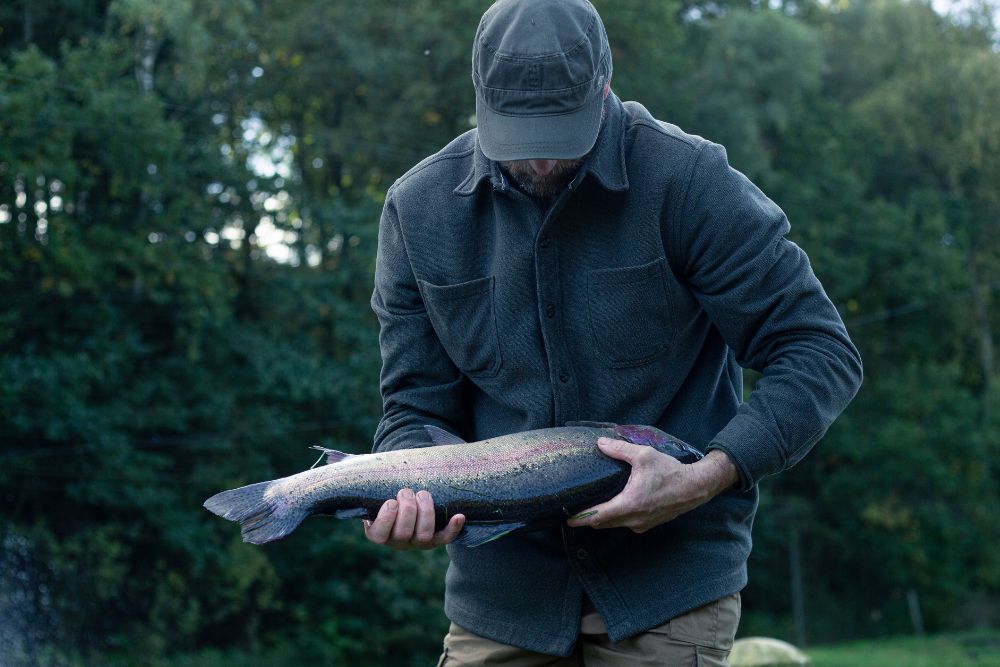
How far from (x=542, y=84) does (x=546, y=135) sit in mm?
137

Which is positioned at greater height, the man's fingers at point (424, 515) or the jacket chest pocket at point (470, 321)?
the jacket chest pocket at point (470, 321)

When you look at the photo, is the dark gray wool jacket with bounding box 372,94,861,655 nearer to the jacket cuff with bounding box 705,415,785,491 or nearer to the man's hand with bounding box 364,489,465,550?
the jacket cuff with bounding box 705,415,785,491

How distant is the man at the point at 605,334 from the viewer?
3.41 m

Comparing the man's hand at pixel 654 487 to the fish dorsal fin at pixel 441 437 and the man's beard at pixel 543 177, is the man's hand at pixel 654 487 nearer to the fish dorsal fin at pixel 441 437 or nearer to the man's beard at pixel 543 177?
the fish dorsal fin at pixel 441 437

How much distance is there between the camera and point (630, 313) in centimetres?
356

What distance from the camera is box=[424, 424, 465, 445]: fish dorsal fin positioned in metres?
3.63

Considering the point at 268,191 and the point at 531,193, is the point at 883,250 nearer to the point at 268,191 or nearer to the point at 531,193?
the point at 268,191

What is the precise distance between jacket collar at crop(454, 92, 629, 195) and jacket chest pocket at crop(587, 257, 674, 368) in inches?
9.6

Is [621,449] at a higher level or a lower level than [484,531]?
higher

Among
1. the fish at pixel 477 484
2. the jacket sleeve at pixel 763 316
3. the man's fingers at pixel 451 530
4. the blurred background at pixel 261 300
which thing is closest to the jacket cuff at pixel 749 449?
the jacket sleeve at pixel 763 316

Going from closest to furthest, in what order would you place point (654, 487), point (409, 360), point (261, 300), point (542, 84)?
point (654, 487) → point (542, 84) → point (409, 360) → point (261, 300)

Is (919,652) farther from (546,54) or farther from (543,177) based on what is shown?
(546,54)

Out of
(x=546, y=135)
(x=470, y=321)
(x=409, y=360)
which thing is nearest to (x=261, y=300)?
(x=409, y=360)

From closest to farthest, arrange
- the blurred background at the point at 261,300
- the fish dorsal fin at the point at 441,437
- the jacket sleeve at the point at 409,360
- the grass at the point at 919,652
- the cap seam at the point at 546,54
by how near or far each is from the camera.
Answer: the cap seam at the point at 546,54 < the fish dorsal fin at the point at 441,437 < the jacket sleeve at the point at 409,360 < the blurred background at the point at 261,300 < the grass at the point at 919,652
